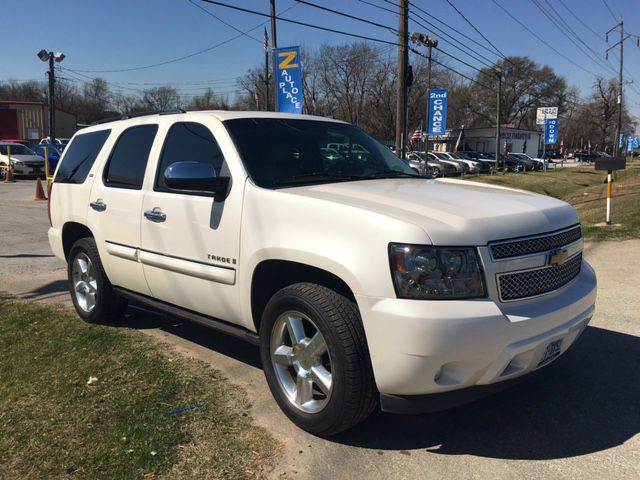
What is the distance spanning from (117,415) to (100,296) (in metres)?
1.88

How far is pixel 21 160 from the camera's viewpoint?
27.9 m

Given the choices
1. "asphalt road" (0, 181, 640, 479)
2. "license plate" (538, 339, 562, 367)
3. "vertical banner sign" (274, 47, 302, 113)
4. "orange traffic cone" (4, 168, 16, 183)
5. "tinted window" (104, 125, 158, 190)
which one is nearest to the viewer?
"asphalt road" (0, 181, 640, 479)

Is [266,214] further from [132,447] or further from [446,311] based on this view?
[132,447]

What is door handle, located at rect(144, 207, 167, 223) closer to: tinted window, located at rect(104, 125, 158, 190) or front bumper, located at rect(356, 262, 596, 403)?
tinted window, located at rect(104, 125, 158, 190)

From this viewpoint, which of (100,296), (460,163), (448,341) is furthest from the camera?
(460,163)

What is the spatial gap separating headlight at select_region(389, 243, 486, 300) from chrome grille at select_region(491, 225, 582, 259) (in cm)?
25

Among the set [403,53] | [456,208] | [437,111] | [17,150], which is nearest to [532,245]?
[456,208]

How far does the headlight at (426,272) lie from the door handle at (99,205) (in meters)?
3.01

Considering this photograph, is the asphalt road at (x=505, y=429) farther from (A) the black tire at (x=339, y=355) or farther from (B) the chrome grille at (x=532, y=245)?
(B) the chrome grille at (x=532, y=245)

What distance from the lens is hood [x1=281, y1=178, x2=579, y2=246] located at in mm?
2825

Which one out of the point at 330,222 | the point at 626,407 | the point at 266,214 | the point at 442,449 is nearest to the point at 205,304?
the point at 266,214

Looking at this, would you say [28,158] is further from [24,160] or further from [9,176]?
[9,176]

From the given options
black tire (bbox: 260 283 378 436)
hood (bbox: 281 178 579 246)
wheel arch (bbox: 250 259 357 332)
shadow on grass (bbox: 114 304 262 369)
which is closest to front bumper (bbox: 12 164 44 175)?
shadow on grass (bbox: 114 304 262 369)

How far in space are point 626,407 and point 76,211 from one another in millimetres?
4672
